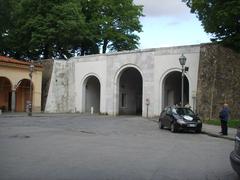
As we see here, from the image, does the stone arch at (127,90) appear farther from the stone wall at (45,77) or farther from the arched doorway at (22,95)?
the arched doorway at (22,95)

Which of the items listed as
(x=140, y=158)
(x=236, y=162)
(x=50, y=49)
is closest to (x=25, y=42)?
(x=50, y=49)

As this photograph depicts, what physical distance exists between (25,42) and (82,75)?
39.6 feet

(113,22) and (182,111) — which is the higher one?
(113,22)

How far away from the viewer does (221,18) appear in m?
30.8

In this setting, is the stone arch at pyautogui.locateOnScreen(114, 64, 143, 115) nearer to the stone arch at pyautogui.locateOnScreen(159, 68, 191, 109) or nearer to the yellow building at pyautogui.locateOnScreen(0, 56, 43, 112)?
the stone arch at pyautogui.locateOnScreen(159, 68, 191, 109)

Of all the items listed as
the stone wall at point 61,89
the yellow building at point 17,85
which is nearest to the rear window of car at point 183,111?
the yellow building at point 17,85

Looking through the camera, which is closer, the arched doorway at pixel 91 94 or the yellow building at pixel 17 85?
the yellow building at pixel 17 85

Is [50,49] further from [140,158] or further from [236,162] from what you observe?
[236,162]

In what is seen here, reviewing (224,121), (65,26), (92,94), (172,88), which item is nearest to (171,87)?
(172,88)

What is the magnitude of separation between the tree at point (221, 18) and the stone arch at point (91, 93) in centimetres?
1717

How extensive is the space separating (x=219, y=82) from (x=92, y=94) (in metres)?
19.7

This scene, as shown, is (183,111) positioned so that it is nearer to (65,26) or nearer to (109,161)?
(109,161)

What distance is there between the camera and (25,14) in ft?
183

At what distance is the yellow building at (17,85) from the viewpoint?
46.0 meters
